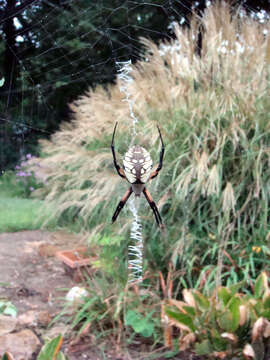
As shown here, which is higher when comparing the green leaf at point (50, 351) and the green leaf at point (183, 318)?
the green leaf at point (50, 351)

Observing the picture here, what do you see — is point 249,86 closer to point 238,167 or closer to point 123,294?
Answer: point 238,167

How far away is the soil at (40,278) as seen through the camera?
77.2 inches

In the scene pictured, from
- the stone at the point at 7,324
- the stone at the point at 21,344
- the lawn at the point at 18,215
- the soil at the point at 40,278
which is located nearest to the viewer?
the stone at the point at 21,344

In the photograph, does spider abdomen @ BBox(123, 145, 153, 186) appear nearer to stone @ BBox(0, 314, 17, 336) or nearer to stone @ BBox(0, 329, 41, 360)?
stone @ BBox(0, 329, 41, 360)

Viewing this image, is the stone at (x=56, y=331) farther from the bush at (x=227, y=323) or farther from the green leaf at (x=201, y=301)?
the green leaf at (x=201, y=301)

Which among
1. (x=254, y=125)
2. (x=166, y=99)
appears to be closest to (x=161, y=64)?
(x=166, y=99)

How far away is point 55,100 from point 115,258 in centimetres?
576

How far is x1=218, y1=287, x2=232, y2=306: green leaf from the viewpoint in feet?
5.33

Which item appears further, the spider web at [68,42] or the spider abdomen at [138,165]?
the spider web at [68,42]

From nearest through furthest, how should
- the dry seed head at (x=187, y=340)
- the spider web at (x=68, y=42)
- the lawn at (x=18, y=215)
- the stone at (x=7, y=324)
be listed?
the spider web at (x=68, y=42), the dry seed head at (x=187, y=340), the stone at (x=7, y=324), the lawn at (x=18, y=215)

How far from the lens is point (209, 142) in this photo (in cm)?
244

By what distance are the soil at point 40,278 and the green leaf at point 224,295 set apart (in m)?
0.41

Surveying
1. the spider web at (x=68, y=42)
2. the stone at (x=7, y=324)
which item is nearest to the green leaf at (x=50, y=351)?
the spider web at (x=68, y=42)

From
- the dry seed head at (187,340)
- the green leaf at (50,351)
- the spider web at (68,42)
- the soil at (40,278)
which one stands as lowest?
the soil at (40,278)
